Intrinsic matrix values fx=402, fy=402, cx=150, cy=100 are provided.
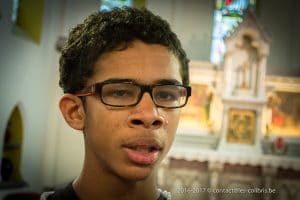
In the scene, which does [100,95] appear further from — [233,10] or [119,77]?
[233,10]

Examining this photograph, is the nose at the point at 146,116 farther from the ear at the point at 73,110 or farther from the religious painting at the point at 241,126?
the religious painting at the point at 241,126

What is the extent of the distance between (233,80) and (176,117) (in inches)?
119

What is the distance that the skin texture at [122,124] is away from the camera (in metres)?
0.80

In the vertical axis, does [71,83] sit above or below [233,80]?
below

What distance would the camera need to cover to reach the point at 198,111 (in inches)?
147

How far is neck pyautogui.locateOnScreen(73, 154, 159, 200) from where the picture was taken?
862 millimetres

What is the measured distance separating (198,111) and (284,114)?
0.78 m

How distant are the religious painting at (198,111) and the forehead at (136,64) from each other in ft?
9.37

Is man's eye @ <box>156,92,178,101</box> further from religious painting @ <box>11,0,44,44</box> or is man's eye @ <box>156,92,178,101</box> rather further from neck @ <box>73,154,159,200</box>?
religious painting @ <box>11,0,44,44</box>

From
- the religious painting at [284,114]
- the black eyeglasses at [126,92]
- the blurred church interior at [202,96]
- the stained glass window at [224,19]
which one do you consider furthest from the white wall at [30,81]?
the religious painting at [284,114]

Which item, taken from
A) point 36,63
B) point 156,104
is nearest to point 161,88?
point 156,104

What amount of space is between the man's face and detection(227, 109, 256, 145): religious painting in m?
2.89

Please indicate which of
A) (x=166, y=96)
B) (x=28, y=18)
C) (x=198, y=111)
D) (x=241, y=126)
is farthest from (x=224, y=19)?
(x=166, y=96)

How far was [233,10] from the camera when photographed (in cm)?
330
